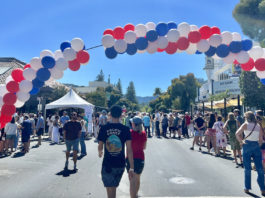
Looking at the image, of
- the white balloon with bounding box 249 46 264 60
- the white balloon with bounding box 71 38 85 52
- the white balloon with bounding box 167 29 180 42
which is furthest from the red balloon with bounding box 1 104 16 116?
the white balloon with bounding box 249 46 264 60

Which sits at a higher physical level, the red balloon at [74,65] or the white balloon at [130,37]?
the white balloon at [130,37]

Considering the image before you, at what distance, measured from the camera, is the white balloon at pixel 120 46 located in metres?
5.95

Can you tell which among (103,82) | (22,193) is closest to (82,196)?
(22,193)

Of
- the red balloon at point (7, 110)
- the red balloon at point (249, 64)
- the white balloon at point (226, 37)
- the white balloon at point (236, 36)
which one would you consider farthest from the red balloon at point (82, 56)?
the red balloon at point (249, 64)

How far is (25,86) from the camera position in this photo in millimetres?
5887

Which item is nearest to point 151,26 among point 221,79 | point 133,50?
point 133,50

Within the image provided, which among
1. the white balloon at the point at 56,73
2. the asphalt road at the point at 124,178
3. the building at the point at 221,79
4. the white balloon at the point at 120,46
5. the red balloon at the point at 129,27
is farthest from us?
the building at the point at 221,79

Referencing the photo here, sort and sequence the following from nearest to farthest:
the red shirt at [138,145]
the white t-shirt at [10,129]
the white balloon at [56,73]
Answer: the red shirt at [138,145] → the white balloon at [56,73] → the white t-shirt at [10,129]

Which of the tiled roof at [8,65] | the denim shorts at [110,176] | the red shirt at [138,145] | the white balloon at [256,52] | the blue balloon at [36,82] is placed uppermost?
the tiled roof at [8,65]

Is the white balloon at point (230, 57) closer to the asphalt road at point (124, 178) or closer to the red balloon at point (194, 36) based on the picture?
the red balloon at point (194, 36)

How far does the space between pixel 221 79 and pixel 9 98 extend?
4887 centimetres

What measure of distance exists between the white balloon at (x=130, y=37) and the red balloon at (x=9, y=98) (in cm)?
330

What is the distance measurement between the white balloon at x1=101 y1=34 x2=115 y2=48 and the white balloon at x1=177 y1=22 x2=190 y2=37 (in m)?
1.88

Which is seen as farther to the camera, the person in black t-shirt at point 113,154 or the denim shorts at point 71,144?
the denim shorts at point 71,144
